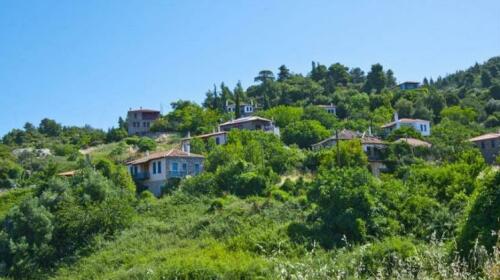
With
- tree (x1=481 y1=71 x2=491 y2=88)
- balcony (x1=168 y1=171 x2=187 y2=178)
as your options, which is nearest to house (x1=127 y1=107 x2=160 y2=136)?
balcony (x1=168 y1=171 x2=187 y2=178)

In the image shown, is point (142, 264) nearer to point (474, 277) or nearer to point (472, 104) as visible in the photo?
point (474, 277)

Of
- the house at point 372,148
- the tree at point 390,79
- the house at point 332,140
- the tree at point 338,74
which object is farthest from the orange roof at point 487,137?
the tree at point 338,74

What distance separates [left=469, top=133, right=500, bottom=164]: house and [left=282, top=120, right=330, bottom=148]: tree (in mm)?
14567

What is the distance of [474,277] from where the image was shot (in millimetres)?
4855

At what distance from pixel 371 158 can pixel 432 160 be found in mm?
5068

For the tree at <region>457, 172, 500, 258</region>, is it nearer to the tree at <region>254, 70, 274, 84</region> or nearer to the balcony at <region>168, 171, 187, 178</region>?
the balcony at <region>168, 171, 187, 178</region>

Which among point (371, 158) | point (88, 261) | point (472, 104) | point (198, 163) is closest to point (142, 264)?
point (88, 261)

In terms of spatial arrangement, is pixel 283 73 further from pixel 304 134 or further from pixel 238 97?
pixel 304 134

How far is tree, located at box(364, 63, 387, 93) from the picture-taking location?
10181 cm

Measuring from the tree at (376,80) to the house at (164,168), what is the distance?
51664 mm

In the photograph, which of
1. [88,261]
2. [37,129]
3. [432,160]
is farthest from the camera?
[37,129]

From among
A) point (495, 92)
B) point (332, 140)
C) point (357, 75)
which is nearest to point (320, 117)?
point (332, 140)

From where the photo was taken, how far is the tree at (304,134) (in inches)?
2628

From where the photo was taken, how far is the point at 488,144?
209 feet
